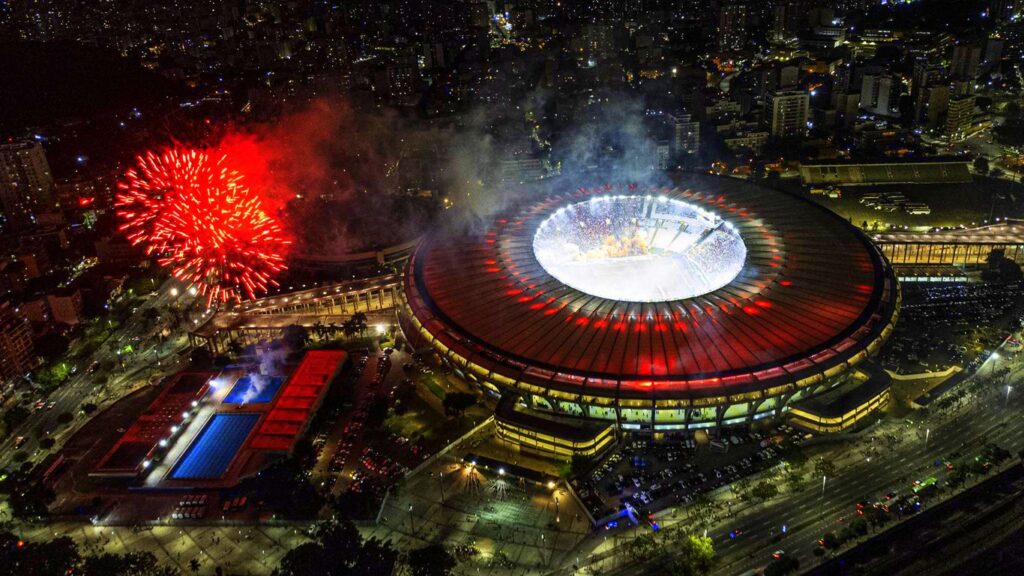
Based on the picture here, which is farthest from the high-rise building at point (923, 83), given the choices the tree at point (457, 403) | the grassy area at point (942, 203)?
the tree at point (457, 403)

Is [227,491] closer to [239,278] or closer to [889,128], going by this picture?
[239,278]

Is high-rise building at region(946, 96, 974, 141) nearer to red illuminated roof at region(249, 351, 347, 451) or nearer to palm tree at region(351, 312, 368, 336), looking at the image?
palm tree at region(351, 312, 368, 336)

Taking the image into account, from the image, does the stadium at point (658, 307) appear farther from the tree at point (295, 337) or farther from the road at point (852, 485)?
the tree at point (295, 337)

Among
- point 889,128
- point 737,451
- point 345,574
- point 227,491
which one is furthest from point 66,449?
point 889,128

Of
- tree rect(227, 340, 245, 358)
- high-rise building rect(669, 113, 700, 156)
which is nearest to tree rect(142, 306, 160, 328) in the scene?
tree rect(227, 340, 245, 358)

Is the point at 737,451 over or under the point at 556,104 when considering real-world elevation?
under
